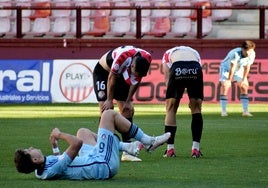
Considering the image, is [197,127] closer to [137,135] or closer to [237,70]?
[137,135]

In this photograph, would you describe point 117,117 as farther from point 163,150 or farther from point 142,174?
point 163,150

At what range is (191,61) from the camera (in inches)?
653

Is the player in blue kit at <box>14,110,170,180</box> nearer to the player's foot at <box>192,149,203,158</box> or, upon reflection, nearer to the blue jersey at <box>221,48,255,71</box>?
the player's foot at <box>192,149,203,158</box>

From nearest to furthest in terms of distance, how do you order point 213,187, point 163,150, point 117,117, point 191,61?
point 213,187 → point 117,117 → point 191,61 → point 163,150

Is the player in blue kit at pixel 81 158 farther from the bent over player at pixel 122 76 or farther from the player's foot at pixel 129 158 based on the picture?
the player's foot at pixel 129 158

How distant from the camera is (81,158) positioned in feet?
42.4

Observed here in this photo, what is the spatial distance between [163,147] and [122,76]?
9.40 feet

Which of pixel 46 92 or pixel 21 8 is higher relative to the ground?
pixel 21 8

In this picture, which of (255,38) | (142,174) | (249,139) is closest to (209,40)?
(255,38)

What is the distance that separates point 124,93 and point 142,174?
10.3 feet

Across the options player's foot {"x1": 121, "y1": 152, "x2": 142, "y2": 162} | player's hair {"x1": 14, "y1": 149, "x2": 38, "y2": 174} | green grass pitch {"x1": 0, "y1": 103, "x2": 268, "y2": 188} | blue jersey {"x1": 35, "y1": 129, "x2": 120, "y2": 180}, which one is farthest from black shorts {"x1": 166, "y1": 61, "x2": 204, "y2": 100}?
player's hair {"x1": 14, "y1": 149, "x2": 38, "y2": 174}

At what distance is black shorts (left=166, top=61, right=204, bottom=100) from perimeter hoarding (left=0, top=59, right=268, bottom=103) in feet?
53.1

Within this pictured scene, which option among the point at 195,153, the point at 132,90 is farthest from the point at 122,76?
the point at 195,153

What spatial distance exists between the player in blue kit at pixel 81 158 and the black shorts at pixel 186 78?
3.05 metres
